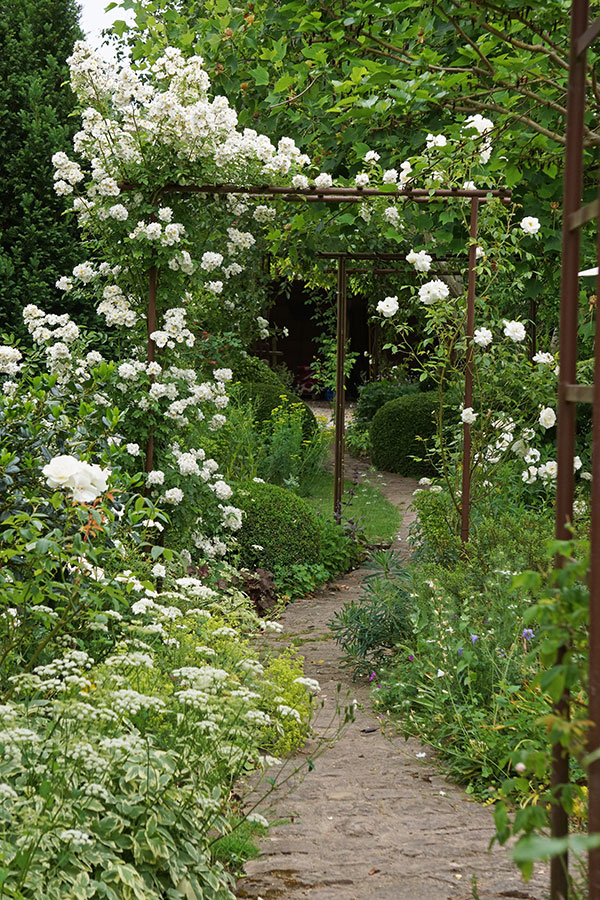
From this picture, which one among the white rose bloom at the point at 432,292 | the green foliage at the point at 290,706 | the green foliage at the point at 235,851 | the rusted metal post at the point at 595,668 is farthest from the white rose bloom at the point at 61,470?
the white rose bloom at the point at 432,292

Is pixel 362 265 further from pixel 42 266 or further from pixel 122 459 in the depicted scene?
pixel 122 459

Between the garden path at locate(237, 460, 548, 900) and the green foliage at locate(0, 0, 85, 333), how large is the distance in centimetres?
369

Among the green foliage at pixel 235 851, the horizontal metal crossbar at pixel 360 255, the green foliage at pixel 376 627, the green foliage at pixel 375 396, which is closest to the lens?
the green foliage at pixel 235 851

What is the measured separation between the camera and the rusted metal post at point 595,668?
4.03ft

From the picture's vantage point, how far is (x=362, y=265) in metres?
11.4

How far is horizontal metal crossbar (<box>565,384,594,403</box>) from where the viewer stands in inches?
61.3

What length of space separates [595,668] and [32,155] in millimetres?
5941

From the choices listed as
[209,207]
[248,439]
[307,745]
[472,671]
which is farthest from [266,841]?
[248,439]

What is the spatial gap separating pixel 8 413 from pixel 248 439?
4727 millimetres

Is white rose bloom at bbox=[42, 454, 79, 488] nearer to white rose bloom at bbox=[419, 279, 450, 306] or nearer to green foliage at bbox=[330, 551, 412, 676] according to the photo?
green foliage at bbox=[330, 551, 412, 676]

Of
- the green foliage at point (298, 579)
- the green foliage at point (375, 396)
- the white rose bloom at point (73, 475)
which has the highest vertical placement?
the green foliage at point (375, 396)

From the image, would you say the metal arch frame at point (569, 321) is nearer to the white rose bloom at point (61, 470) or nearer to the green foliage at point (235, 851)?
the green foliage at point (235, 851)

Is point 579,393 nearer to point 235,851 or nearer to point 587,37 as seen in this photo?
point 587,37

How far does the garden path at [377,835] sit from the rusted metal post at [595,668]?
39.4 inches
